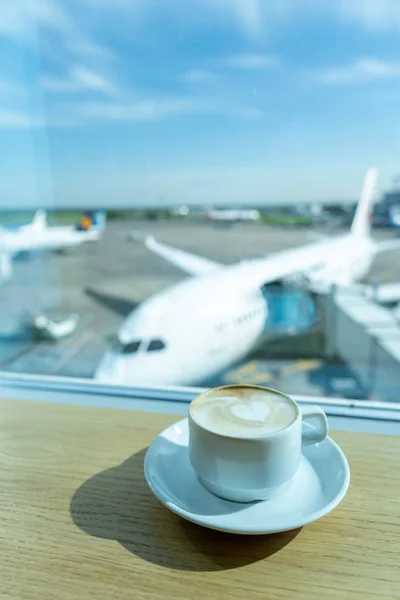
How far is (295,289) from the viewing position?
284cm

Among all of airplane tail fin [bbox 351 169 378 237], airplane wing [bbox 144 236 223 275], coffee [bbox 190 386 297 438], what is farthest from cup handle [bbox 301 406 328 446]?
airplane tail fin [bbox 351 169 378 237]

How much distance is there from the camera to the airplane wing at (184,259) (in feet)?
11.9

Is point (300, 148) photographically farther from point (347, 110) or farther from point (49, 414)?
point (49, 414)

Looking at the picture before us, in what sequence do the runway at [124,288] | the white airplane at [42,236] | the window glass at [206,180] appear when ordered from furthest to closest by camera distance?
1. the runway at [124,288]
2. the white airplane at [42,236]
3. the window glass at [206,180]

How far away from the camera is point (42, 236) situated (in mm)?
2715

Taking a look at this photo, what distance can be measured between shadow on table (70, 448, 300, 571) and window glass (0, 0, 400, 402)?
551 millimetres

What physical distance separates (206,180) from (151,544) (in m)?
1.87

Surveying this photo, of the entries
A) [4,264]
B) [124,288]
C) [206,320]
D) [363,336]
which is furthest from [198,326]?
[124,288]

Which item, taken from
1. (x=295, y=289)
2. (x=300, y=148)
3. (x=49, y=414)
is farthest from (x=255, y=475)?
(x=295, y=289)

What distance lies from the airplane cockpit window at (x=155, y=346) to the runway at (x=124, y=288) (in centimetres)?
30

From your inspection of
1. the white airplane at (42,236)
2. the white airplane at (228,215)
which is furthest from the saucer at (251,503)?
the white airplane at (228,215)

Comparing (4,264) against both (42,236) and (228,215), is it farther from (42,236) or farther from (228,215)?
(228,215)

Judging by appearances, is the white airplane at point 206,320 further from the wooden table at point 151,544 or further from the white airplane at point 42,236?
the wooden table at point 151,544

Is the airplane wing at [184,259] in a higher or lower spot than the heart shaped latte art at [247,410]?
lower
